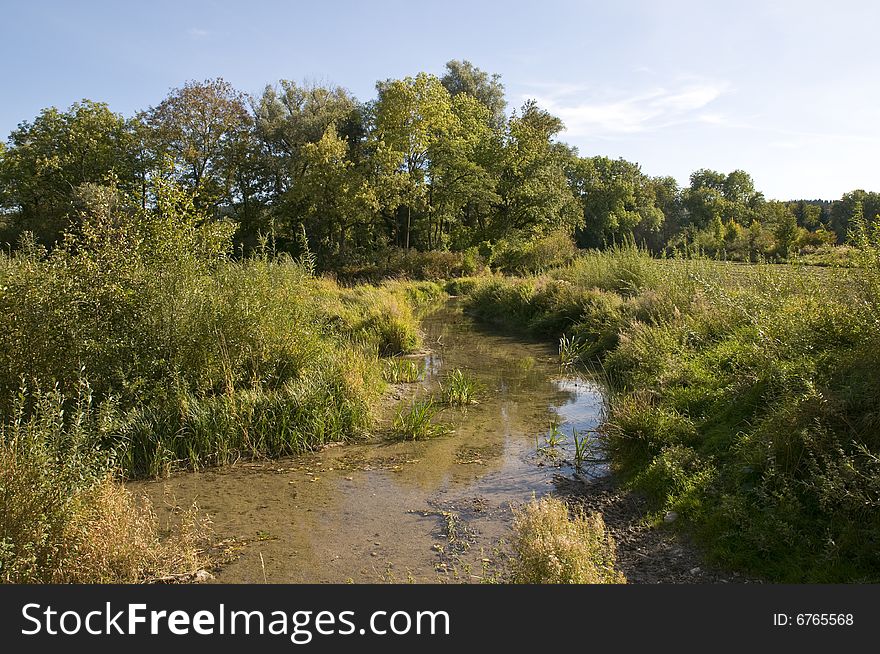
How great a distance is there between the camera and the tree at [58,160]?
111 ft

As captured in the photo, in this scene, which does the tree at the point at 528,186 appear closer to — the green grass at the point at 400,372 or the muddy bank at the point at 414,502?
the green grass at the point at 400,372

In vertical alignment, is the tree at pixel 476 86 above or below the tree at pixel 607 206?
above

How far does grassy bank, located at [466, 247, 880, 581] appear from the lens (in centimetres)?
466

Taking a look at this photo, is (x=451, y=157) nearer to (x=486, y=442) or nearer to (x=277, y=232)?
(x=277, y=232)

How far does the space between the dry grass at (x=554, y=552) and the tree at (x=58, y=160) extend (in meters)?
35.4

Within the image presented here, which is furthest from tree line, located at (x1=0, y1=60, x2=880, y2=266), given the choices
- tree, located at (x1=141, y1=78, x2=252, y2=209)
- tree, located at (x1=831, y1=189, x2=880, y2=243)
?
tree, located at (x1=831, y1=189, x2=880, y2=243)

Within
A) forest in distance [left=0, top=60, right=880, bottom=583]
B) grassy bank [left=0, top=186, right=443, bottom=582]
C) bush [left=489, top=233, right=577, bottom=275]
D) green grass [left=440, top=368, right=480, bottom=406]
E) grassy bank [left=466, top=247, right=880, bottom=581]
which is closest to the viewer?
forest in distance [left=0, top=60, right=880, bottom=583]

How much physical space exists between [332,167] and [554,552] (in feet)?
100

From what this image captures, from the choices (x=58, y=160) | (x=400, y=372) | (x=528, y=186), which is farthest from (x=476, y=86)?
(x=400, y=372)

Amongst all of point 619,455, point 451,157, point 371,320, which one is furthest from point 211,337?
point 451,157

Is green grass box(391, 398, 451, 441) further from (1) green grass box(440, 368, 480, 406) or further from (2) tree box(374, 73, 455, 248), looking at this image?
(2) tree box(374, 73, 455, 248)

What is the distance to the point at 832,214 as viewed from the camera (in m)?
60.0

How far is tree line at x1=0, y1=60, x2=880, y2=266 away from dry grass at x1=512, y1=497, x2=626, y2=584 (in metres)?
28.5

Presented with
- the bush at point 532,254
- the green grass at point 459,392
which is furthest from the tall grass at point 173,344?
the bush at point 532,254
